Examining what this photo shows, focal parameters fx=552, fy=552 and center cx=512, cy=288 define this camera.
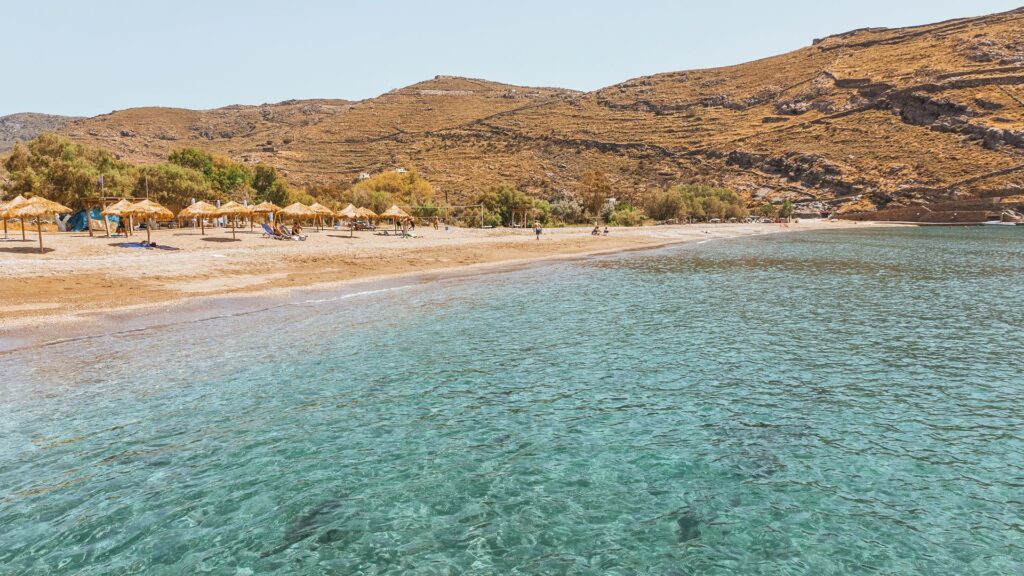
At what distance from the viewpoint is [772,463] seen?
6.64m

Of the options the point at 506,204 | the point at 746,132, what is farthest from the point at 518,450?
the point at 746,132

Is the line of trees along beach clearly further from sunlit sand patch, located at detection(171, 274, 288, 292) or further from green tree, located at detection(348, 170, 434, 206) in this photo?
sunlit sand patch, located at detection(171, 274, 288, 292)

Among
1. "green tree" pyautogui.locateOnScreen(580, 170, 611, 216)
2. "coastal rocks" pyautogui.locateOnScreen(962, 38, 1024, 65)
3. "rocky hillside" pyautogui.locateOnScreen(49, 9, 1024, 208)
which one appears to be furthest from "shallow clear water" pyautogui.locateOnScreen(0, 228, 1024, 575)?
"coastal rocks" pyautogui.locateOnScreen(962, 38, 1024, 65)

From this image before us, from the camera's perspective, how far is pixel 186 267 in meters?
23.4

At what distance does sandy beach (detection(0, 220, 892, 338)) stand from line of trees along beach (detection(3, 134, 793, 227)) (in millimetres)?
11625

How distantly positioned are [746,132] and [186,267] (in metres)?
125

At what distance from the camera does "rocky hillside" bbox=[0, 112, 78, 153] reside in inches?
6501

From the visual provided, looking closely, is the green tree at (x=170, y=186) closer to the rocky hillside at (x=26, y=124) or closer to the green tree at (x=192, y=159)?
the green tree at (x=192, y=159)

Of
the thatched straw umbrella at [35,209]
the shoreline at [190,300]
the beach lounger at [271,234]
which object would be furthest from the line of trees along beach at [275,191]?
the shoreline at [190,300]

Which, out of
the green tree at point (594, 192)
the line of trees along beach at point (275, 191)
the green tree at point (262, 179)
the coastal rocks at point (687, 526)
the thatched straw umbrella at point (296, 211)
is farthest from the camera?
the green tree at point (594, 192)

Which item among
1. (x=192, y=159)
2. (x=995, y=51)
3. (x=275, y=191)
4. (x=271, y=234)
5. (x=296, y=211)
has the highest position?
(x=995, y=51)

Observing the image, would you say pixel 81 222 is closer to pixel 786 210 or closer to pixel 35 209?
pixel 35 209

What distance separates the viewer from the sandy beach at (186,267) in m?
16.6

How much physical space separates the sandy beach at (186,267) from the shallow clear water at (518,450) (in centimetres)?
457
